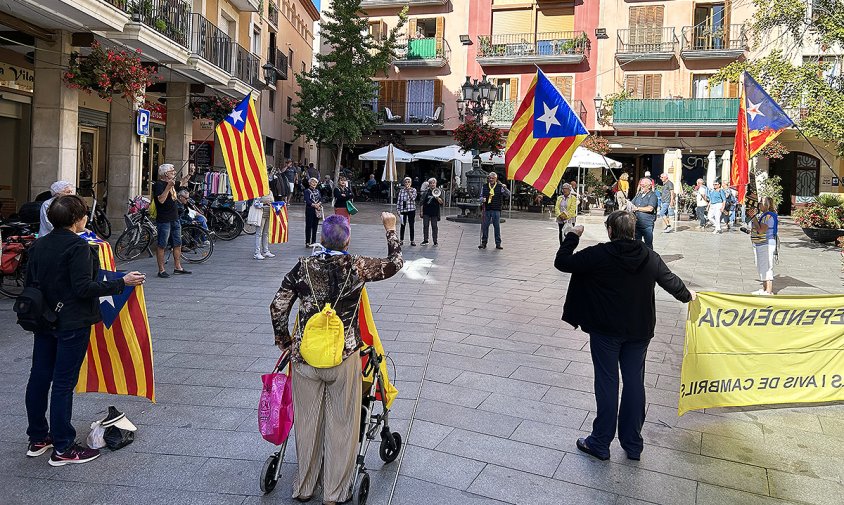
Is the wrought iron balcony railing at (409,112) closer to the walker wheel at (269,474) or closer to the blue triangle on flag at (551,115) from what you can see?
the blue triangle on flag at (551,115)

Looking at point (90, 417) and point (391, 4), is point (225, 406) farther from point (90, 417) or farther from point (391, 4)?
point (391, 4)

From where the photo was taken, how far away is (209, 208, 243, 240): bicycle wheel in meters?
15.7

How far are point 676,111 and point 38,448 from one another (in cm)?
3090

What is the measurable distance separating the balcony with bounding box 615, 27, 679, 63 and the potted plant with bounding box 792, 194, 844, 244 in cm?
1459

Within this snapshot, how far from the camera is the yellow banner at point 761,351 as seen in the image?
5.00 meters

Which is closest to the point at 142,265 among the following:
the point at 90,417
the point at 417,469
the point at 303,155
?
the point at 90,417

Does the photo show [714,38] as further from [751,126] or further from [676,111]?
[751,126]

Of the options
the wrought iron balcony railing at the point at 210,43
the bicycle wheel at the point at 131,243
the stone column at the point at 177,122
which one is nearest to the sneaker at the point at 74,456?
the bicycle wheel at the point at 131,243

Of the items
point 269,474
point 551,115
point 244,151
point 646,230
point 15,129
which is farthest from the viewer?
point 15,129

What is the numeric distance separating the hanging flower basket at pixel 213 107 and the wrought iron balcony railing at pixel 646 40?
2126cm

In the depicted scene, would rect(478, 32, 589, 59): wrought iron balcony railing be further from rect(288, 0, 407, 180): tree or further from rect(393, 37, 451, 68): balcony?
rect(288, 0, 407, 180): tree

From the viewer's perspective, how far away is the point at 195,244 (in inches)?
475

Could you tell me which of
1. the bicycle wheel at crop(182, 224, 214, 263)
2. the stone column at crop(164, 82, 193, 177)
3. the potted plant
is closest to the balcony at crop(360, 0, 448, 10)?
the stone column at crop(164, 82, 193, 177)

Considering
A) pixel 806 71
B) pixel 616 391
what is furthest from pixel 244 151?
pixel 806 71
